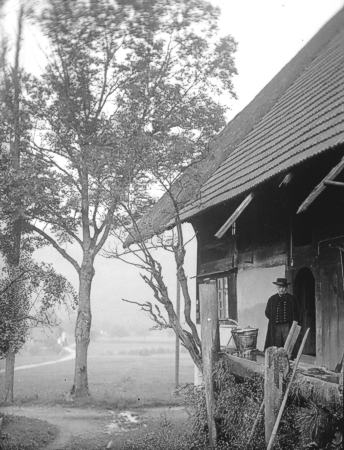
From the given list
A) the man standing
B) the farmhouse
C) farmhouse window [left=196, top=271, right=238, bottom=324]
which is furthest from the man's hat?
farmhouse window [left=196, top=271, right=238, bottom=324]

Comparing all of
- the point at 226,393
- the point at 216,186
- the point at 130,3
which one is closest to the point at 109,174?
the point at 216,186

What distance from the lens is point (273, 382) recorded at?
5.42 meters

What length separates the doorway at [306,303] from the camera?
8.70 meters

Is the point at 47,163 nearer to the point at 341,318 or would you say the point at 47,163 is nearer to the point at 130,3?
the point at 130,3

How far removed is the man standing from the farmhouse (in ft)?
1.22

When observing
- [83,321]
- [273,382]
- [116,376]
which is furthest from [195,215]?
[116,376]

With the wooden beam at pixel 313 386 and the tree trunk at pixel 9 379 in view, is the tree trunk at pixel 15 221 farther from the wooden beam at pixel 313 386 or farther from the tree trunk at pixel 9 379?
the wooden beam at pixel 313 386

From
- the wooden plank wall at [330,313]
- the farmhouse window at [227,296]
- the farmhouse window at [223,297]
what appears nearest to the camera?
the wooden plank wall at [330,313]

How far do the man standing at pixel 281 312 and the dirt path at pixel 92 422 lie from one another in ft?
9.67

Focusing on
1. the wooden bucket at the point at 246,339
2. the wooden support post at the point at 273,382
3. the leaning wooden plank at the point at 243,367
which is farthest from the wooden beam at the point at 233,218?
the wooden support post at the point at 273,382

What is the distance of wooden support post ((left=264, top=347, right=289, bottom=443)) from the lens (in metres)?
5.38

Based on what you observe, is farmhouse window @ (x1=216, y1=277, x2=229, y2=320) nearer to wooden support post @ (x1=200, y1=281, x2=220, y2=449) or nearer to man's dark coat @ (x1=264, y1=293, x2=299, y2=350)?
man's dark coat @ (x1=264, y1=293, x2=299, y2=350)

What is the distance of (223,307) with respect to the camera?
11039mm

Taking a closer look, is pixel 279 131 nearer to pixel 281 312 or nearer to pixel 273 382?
pixel 281 312
